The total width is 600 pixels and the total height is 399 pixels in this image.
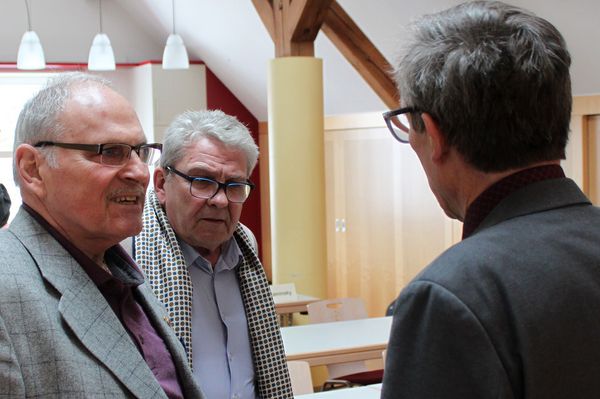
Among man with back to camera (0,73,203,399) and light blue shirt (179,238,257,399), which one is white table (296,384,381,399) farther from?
man with back to camera (0,73,203,399)

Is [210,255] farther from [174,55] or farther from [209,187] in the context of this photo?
[174,55]

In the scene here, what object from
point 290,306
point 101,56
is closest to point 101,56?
point 101,56

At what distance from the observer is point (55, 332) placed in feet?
5.06

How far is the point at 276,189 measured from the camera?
22.2 feet


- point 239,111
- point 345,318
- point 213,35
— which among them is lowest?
point 345,318

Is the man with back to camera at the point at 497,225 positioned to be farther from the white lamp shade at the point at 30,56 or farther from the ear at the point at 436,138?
the white lamp shade at the point at 30,56

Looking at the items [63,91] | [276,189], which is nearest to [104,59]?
[276,189]

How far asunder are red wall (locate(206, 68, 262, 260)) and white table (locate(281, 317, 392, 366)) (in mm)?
6198

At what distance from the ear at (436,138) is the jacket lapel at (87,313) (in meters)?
0.72

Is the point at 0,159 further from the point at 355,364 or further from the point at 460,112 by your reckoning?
the point at 460,112

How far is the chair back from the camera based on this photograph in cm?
552

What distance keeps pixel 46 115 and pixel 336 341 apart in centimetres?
320

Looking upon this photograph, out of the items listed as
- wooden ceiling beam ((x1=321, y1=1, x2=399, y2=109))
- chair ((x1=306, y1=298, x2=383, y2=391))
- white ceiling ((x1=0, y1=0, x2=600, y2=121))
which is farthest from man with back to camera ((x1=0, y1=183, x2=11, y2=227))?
wooden ceiling beam ((x1=321, y1=1, x2=399, y2=109))

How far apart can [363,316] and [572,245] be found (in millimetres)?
4558
